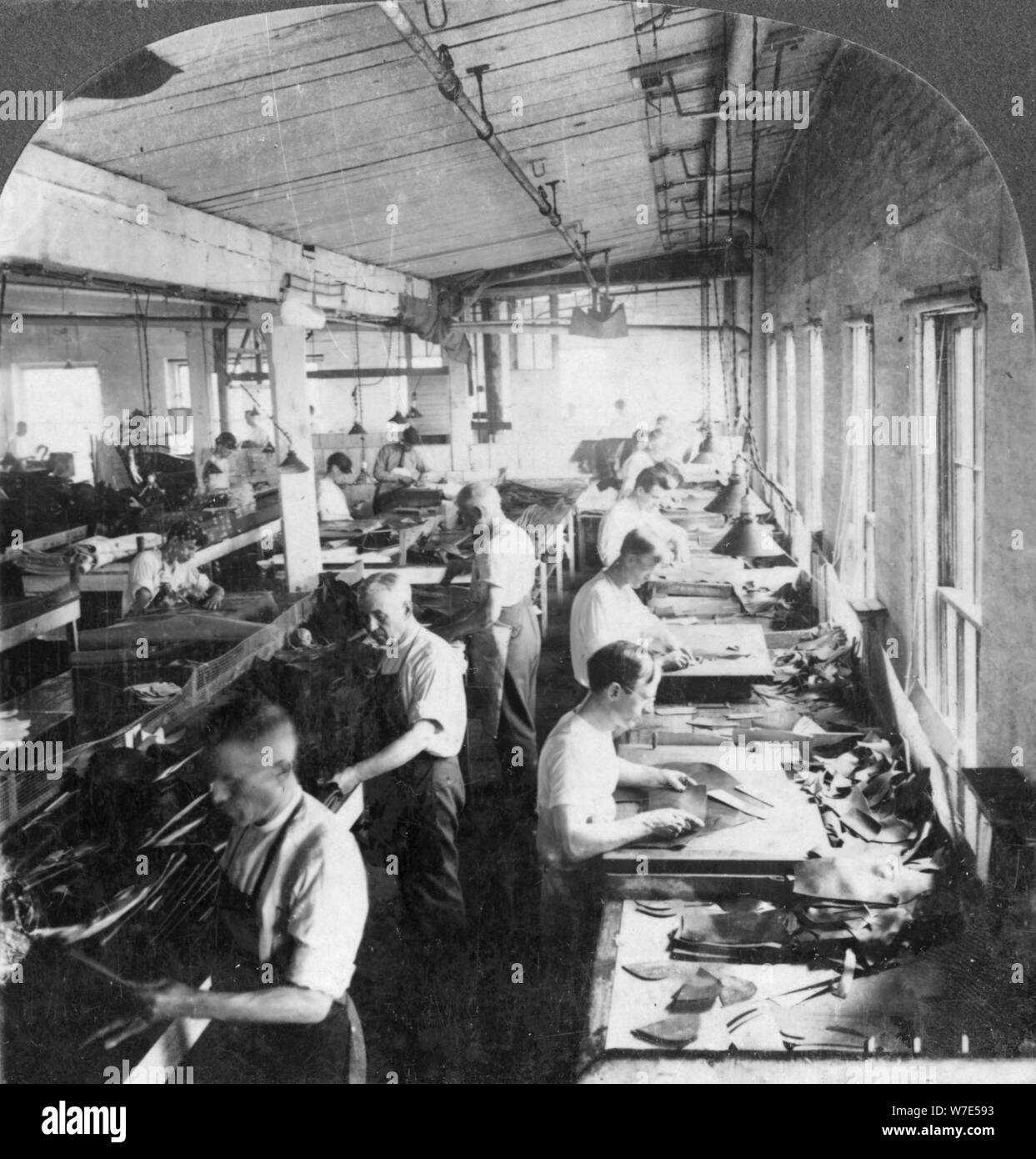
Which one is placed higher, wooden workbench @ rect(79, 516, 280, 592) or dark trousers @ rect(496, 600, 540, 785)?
wooden workbench @ rect(79, 516, 280, 592)

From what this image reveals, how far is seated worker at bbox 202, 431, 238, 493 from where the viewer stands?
3.69 m

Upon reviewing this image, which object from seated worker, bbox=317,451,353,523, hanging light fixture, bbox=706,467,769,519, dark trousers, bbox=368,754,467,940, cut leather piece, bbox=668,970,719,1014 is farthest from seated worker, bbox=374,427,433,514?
cut leather piece, bbox=668,970,719,1014

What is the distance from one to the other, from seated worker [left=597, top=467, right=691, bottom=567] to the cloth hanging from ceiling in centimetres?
78

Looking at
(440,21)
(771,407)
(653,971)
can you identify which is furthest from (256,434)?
(653,971)

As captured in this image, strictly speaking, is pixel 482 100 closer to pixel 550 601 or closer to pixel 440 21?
pixel 440 21

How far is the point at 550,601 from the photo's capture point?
11.0 feet

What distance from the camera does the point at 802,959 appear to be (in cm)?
316

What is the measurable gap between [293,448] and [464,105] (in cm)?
124

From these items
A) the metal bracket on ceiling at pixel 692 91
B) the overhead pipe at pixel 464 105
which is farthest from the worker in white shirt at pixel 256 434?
the metal bracket on ceiling at pixel 692 91

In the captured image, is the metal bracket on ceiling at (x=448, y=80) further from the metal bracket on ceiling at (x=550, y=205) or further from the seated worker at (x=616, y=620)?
the seated worker at (x=616, y=620)

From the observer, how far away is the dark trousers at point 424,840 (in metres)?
3.27

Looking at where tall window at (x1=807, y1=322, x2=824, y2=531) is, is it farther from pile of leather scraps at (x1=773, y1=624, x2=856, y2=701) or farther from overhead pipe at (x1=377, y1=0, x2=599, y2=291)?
overhead pipe at (x1=377, y1=0, x2=599, y2=291)
